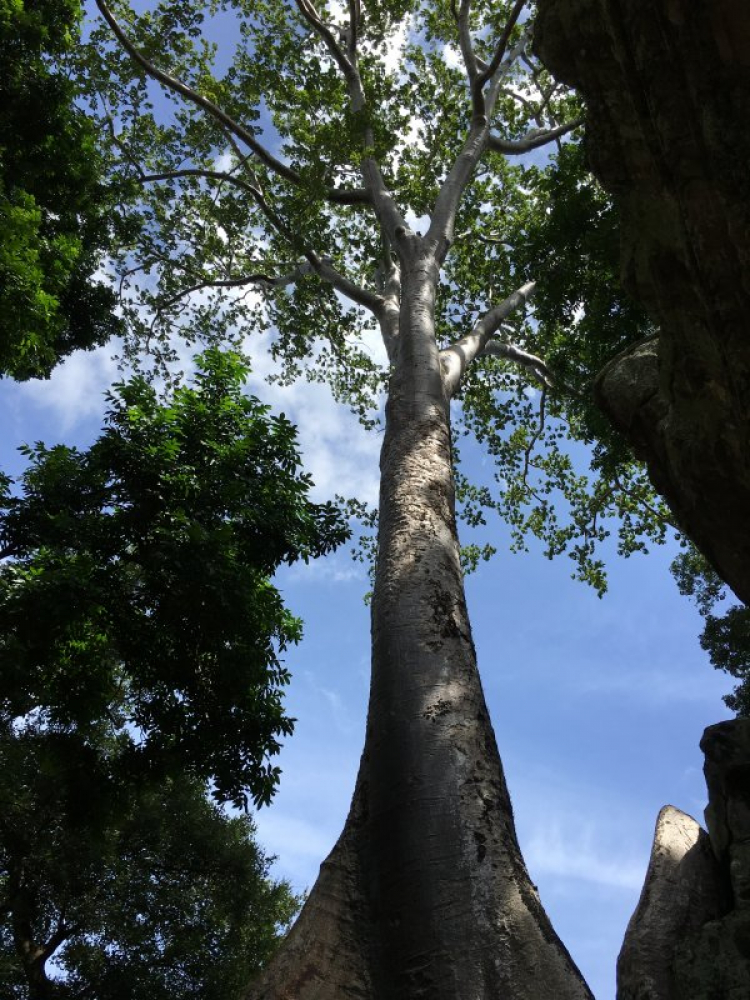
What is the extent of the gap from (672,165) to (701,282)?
479 millimetres

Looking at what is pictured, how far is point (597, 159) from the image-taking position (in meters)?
3.51

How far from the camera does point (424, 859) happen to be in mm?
2906

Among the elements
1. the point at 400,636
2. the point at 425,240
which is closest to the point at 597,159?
the point at 400,636

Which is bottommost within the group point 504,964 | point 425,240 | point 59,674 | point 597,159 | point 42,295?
point 504,964

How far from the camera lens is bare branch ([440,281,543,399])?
7.33 metres

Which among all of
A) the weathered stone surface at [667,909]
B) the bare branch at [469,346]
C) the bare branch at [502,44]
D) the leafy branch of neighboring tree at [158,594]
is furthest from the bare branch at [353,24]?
the weathered stone surface at [667,909]

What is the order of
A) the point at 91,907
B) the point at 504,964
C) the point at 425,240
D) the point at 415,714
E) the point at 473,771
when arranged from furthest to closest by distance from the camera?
the point at 91,907, the point at 425,240, the point at 415,714, the point at 473,771, the point at 504,964

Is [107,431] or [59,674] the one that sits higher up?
[107,431]

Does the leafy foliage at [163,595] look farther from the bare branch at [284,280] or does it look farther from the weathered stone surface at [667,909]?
the weathered stone surface at [667,909]

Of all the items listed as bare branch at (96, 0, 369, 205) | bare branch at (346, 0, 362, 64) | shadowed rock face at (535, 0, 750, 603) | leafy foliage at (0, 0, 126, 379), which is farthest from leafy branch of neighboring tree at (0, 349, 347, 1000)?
bare branch at (346, 0, 362, 64)

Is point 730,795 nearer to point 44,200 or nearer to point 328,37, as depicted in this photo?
point 44,200

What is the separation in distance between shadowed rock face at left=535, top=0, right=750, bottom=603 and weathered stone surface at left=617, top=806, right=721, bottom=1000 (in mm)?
1419

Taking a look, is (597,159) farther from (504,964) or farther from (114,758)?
(114,758)

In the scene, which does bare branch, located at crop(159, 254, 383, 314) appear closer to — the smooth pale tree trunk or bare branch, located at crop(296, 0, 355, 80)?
bare branch, located at crop(296, 0, 355, 80)
